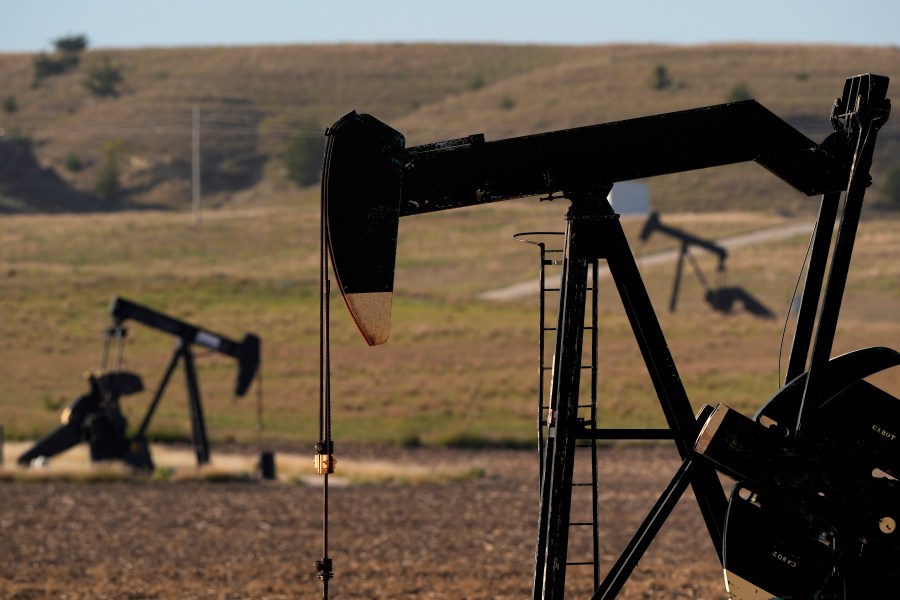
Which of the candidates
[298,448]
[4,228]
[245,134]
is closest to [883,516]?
[298,448]

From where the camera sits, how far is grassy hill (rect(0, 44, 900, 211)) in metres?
89.8

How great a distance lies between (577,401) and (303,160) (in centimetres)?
8598

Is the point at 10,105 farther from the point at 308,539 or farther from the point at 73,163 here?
the point at 308,539

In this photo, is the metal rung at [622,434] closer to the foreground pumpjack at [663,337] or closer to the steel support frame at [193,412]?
the foreground pumpjack at [663,337]

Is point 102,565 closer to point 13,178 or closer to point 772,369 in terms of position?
point 772,369

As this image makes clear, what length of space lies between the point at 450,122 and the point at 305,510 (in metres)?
80.9

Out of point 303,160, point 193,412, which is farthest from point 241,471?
point 303,160

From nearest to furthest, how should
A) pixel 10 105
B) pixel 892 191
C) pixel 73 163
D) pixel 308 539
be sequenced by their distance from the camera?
pixel 308 539 → pixel 892 191 → pixel 73 163 → pixel 10 105

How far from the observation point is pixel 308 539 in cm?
1380

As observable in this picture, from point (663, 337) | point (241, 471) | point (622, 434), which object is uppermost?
point (663, 337)

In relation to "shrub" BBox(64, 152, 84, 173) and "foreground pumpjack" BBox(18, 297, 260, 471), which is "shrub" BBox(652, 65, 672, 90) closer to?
"shrub" BBox(64, 152, 84, 173)

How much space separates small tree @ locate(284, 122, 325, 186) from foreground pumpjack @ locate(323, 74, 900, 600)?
3341 inches

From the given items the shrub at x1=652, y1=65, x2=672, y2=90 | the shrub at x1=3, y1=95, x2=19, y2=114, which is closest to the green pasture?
the shrub at x1=652, y1=65, x2=672, y2=90

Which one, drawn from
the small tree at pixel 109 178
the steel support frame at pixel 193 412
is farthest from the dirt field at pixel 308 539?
the small tree at pixel 109 178
